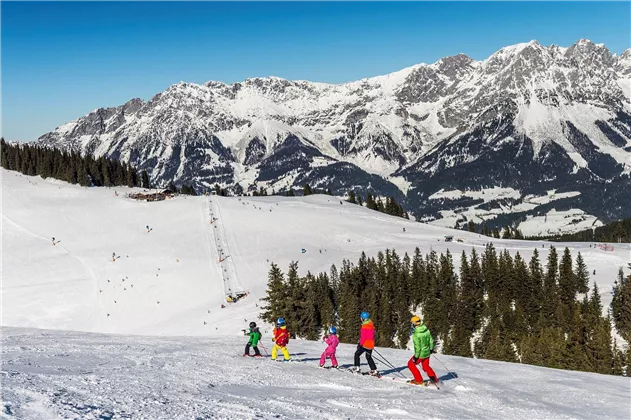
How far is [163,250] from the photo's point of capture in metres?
114

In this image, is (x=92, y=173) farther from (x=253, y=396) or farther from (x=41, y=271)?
(x=253, y=396)

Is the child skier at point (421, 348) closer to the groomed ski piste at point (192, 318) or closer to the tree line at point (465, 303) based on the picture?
the groomed ski piste at point (192, 318)

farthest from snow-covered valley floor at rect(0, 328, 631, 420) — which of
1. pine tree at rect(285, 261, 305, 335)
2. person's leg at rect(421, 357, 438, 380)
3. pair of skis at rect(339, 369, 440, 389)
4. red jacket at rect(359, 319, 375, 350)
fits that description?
pine tree at rect(285, 261, 305, 335)

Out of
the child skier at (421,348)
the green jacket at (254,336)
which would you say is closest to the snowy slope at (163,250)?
the green jacket at (254,336)

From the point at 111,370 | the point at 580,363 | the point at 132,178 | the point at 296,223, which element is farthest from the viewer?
the point at 132,178

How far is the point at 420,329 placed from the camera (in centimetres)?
2350

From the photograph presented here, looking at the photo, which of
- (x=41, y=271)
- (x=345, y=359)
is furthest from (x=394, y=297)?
(x=345, y=359)

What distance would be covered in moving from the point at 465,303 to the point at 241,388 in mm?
79089

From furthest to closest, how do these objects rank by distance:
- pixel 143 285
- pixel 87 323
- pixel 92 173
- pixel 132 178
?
pixel 132 178, pixel 92 173, pixel 143 285, pixel 87 323

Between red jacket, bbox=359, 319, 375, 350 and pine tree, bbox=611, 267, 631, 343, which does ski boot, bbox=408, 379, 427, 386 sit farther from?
pine tree, bbox=611, 267, 631, 343

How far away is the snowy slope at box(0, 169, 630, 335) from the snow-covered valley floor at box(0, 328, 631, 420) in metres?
47.5

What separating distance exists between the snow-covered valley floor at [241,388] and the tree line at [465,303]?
4235 cm

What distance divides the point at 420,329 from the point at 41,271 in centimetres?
9345

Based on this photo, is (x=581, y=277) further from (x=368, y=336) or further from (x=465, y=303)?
(x=368, y=336)
